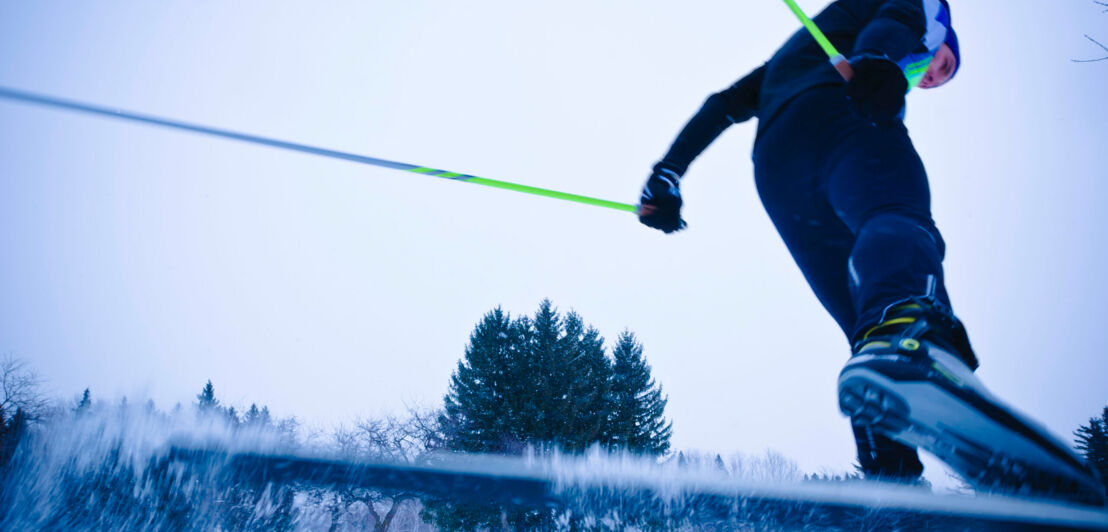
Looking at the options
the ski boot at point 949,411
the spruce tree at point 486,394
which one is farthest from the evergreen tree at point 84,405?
the spruce tree at point 486,394

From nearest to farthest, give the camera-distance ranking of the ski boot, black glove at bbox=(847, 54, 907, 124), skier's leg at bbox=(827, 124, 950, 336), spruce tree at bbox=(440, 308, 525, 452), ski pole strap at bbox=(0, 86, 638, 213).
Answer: the ski boot < skier's leg at bbox=(827, 124, 950, 336) < black glove at bbox=(847, 54, 907, 124) < ski pole strap at bbox=(0, 86, 638, 213) < spruce tree at bbox=(440, 308, 525, 452)

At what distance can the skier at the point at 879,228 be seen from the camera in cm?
68

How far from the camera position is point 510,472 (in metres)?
0.97

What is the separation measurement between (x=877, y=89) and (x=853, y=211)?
0.23 meters

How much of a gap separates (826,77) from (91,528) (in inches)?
61.9

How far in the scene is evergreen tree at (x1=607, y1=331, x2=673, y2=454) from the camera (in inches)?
951

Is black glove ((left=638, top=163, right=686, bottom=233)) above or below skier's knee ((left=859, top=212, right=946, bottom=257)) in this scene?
above

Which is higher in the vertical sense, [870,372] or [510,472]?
[870,372]

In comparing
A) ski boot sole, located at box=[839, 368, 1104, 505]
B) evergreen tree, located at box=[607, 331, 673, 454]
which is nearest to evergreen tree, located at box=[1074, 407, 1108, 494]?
ski boot sole, located at box=[839, 368, 1104, 505]

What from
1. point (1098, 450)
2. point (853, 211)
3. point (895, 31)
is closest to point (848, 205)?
point (853, 211)

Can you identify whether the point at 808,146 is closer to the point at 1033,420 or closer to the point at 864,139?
the point at 864,139

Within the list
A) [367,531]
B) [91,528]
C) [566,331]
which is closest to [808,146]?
[367,531]

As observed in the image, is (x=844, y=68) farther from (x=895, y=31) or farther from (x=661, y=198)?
(x=661, y=198)

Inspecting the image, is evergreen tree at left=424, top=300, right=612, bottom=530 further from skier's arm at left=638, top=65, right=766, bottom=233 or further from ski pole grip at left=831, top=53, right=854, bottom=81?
ski pole grip at left=831, top=53, right=854, bottom=81
